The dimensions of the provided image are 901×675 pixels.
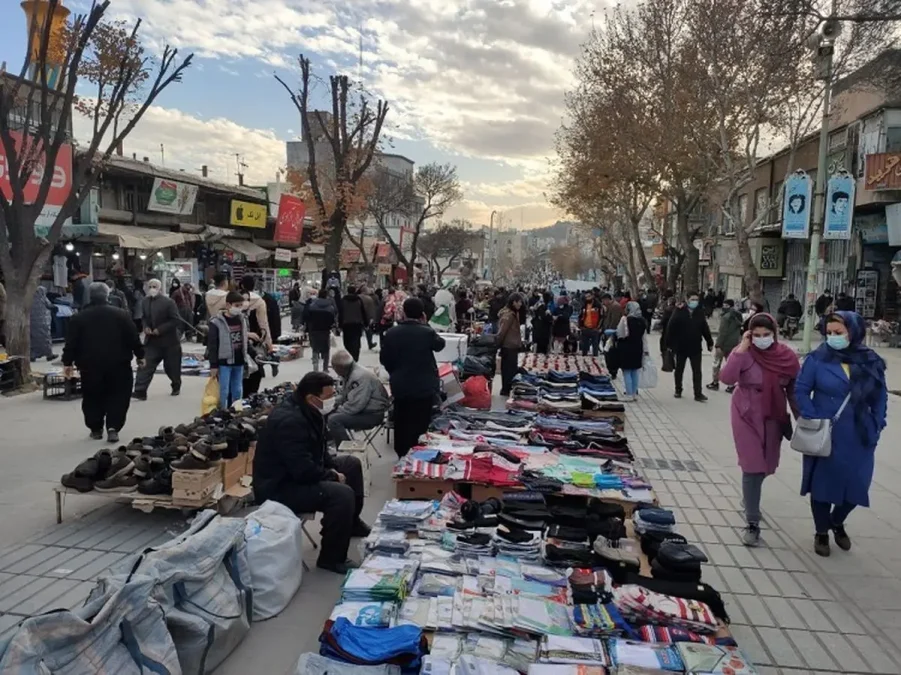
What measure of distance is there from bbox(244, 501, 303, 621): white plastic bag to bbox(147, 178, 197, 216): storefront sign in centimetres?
2138

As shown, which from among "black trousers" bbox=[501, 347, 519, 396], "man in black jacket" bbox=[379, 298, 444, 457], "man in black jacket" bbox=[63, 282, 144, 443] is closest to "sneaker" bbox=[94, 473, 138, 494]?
"man in black jacket" bbox=[63, 282, 144, 443]

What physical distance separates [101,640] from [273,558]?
1349 millimetres

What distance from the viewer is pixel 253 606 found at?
400cm

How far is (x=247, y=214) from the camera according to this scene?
97.1 feet

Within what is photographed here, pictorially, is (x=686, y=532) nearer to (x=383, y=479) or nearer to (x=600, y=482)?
(x=600, y=482)

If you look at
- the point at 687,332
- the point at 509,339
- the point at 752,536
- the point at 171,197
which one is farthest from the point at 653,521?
the point at 171,197

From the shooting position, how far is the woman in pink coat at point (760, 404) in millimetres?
5355

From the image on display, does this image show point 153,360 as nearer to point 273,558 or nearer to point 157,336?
point 157,336

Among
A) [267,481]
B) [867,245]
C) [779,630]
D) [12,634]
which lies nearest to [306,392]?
[267,481]

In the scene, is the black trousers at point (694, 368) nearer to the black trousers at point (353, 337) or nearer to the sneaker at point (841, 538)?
the black trousers at point (353, 337)

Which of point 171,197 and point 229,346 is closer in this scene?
point 229,346

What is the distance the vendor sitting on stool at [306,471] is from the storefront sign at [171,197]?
2096 cm

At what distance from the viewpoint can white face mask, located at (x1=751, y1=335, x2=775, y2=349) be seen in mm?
5355

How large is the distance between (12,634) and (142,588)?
0.53 meters
